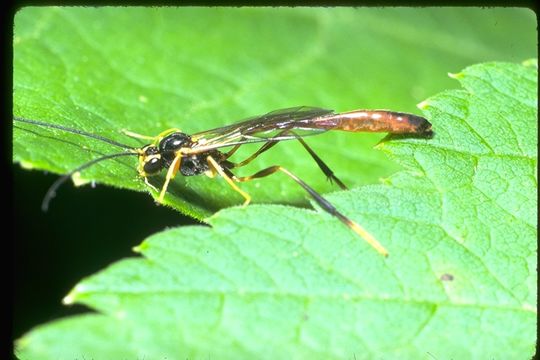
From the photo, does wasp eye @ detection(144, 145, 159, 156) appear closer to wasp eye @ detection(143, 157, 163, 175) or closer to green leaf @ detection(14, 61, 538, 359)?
wasp eye @ detection(143, 157, 163, 175)

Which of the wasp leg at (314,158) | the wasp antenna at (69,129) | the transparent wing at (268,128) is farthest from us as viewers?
the wasp leg at (314,158)

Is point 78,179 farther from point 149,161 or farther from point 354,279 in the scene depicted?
point 354,279

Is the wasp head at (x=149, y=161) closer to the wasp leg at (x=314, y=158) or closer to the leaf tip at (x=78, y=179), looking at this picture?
the leaf tip at (x=78, y=179)

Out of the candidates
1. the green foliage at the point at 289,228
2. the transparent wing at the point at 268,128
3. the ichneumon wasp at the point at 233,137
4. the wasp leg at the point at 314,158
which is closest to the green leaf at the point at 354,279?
the green foliage at the point at 289,228

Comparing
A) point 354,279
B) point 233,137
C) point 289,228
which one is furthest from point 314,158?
point 354,279

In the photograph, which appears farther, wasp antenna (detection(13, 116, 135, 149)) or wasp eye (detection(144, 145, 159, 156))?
wasp eye (detection(144, 145, 159, 156))

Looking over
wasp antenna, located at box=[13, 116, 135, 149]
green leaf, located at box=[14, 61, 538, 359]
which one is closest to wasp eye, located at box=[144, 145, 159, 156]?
wasp antenna, located at box=[13, 116, 135, 149]
